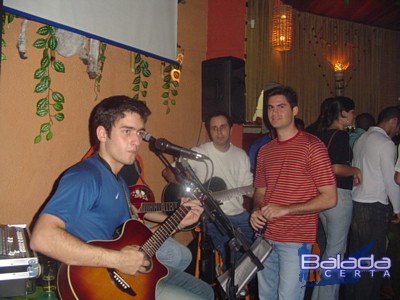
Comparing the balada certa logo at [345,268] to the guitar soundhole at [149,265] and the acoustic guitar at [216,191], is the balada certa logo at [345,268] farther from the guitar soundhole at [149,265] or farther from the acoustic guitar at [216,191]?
the guitar soundhole at [149,265]

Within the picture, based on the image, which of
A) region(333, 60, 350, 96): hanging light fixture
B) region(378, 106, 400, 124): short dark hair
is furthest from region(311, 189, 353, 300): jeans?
region(333, 60, 350, 96): hanging light fixture

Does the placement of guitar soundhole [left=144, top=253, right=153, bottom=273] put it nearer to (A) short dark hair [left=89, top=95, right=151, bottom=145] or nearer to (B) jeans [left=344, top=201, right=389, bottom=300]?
(A) short dark hair [left=89, top=95, right=151, bottom=145]

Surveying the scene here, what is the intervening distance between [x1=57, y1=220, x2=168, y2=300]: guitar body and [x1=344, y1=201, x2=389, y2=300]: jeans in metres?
2.12

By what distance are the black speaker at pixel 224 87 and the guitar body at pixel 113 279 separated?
246 cm

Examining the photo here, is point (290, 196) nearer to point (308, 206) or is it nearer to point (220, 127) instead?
point (308, 206)

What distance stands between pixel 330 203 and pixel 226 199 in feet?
4.62

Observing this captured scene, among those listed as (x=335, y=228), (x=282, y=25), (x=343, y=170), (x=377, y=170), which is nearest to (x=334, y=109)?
(x=343, y=170)

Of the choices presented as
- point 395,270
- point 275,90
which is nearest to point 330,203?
point 275,90

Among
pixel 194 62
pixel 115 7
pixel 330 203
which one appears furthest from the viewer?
pixel 194 62

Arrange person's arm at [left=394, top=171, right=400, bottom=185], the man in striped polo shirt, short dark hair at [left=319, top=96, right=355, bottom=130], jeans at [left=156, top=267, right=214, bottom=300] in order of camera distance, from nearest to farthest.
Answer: jeans at [left=156, top=267, right=214, bottom=300] < the man in striped polo shirt < person's arm at [left=394, top=171, right=400, bottom=185] < short dark hair at [left=319, top=96, right=355, bottom=130]

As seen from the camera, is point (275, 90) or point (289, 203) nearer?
point (289, 203)

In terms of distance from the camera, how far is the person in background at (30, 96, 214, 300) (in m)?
1.85

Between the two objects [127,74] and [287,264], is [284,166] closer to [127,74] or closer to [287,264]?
[287,264]

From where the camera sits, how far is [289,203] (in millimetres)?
2631
